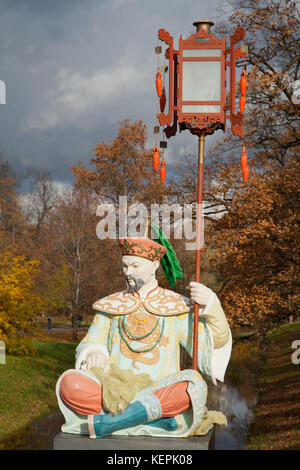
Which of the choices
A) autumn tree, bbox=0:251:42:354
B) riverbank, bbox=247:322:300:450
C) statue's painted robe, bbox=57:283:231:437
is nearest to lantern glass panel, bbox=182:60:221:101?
statue's painted robe, bbox=57:283:231:437

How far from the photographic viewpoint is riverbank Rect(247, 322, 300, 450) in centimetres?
911

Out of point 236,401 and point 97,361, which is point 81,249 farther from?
point 97,361

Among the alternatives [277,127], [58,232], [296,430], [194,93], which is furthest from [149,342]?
[58,232]

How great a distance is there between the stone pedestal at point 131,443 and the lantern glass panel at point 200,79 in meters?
3.06

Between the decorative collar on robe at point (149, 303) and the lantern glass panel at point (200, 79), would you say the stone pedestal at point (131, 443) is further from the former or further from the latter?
the lantern glass panel at point (200, 79)

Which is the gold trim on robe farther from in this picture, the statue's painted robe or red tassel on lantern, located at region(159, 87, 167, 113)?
red tassel on lantern, located at region(159, 87, 167, 113)

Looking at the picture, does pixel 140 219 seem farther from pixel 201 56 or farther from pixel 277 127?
pixel 201 56

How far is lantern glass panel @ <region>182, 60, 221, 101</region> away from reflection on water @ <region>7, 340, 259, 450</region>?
5.80m

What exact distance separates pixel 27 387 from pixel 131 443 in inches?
331

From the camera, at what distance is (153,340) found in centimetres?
492

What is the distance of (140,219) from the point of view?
43.7 feet

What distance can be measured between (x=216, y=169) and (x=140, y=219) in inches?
86.8
